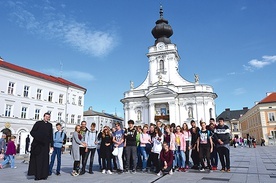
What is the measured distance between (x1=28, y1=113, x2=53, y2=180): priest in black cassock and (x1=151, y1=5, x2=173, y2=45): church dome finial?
42.8 m

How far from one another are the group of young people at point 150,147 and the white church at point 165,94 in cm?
3220

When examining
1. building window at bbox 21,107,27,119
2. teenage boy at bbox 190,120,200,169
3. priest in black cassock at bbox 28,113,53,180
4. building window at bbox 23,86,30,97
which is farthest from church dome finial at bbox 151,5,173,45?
priest in black cassock at bbox 28,113,53,180

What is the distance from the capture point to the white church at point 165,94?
42.0m

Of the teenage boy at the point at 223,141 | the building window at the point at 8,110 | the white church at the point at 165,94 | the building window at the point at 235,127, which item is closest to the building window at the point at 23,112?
the building window at the point at 8,110

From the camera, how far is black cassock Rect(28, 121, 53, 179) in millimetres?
6789

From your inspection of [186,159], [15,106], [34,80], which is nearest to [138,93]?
[34,80]

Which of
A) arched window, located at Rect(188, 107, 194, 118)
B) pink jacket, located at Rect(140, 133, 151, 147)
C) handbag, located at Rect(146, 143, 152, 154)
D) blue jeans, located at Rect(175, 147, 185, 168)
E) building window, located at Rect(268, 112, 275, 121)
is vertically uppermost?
arched window, located at Rect(188, 107, 194, 118)

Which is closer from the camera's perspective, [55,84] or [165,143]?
[165,143]

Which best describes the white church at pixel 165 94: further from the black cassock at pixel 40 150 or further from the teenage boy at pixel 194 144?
the black cassock at pixel 40 150

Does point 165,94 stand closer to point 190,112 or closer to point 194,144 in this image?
point 190,112

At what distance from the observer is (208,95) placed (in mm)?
42312

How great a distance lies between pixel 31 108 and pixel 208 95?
30043 millimetres

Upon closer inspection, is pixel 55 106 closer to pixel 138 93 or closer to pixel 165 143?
pixel 138 93

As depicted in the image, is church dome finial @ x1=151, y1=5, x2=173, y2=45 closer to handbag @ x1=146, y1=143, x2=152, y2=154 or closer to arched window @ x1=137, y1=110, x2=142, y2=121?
arched window @ x1=137, y1=110, x2=142, y2=121
